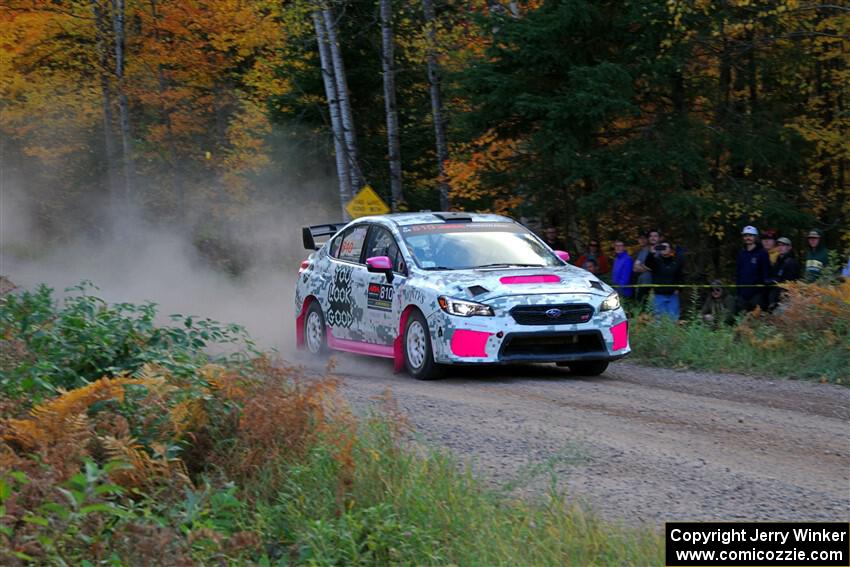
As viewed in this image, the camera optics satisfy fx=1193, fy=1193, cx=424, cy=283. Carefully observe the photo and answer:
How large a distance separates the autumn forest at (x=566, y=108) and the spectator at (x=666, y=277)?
3471 millimetres

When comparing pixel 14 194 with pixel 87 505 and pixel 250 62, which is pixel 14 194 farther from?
pixel 87 505

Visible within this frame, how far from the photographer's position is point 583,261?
2053 centimetres

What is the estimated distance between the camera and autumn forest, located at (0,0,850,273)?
2177 cm

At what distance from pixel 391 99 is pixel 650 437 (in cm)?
1801

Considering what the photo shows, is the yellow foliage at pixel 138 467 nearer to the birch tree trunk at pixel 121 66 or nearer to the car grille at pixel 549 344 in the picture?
the car grille at pixel 549 344

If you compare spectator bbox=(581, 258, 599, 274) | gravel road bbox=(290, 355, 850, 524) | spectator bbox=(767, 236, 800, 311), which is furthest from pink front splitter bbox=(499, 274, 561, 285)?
spectator bbox=(581, 258, 599, 274)

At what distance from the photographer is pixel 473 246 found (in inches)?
549

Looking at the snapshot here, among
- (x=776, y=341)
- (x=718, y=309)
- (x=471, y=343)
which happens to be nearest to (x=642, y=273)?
(x=718, y=309)

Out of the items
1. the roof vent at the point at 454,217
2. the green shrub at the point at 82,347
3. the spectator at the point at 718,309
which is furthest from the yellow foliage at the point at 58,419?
the spectator at the point at 718,309

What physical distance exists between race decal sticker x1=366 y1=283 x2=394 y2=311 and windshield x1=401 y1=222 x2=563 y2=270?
519 millimetres

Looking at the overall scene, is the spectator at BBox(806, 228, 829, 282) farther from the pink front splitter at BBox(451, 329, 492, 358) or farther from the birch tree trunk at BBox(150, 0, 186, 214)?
the birch tree trunk at BBox(150, 0, 186, 214)

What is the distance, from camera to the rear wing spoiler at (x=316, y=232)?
1706cm

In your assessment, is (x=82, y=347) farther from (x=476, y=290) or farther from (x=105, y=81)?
(x=105, y=81)

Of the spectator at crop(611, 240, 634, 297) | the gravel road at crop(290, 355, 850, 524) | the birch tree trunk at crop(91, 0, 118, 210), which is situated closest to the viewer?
the gravel road at crop(290, 355, 850, 524)
